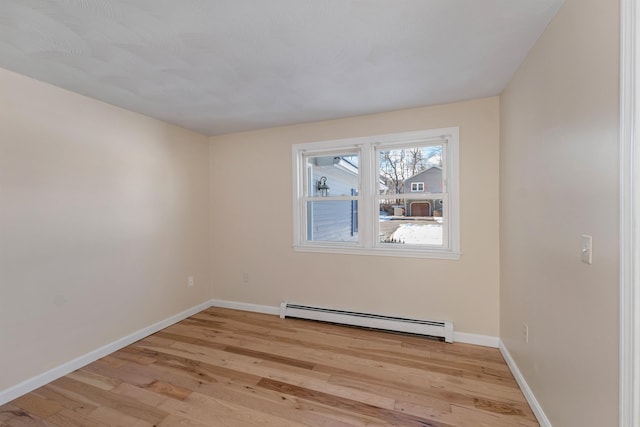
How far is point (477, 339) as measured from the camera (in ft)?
8.82

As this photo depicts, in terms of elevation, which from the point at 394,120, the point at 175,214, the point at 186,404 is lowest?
the point at 186,404

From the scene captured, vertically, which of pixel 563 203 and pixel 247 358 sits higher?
pixel 563 203

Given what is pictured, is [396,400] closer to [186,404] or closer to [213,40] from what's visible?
[186,404]

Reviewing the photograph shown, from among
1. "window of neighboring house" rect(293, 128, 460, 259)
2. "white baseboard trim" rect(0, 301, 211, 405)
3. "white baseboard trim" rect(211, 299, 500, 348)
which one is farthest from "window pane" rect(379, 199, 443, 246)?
"white baseboard trim" rect(0, 301, 211, 405)

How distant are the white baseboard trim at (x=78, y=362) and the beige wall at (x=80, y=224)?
1.8 inches

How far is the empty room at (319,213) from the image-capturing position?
134 centimetres

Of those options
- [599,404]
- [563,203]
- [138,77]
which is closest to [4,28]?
[138,77]

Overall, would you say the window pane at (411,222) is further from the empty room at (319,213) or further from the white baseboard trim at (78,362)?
the white baseboard trim at (78,362)

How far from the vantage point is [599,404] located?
3.82 ft

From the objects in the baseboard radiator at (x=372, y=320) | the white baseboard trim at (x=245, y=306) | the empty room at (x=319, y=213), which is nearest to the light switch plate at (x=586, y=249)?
the empty room at (x=319, y=213)

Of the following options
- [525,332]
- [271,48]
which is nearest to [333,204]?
[271,48]

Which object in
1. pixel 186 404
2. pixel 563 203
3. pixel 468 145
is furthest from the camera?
pixel 468 145

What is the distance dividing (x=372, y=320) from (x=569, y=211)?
2101mm

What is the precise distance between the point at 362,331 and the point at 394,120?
2286mm
